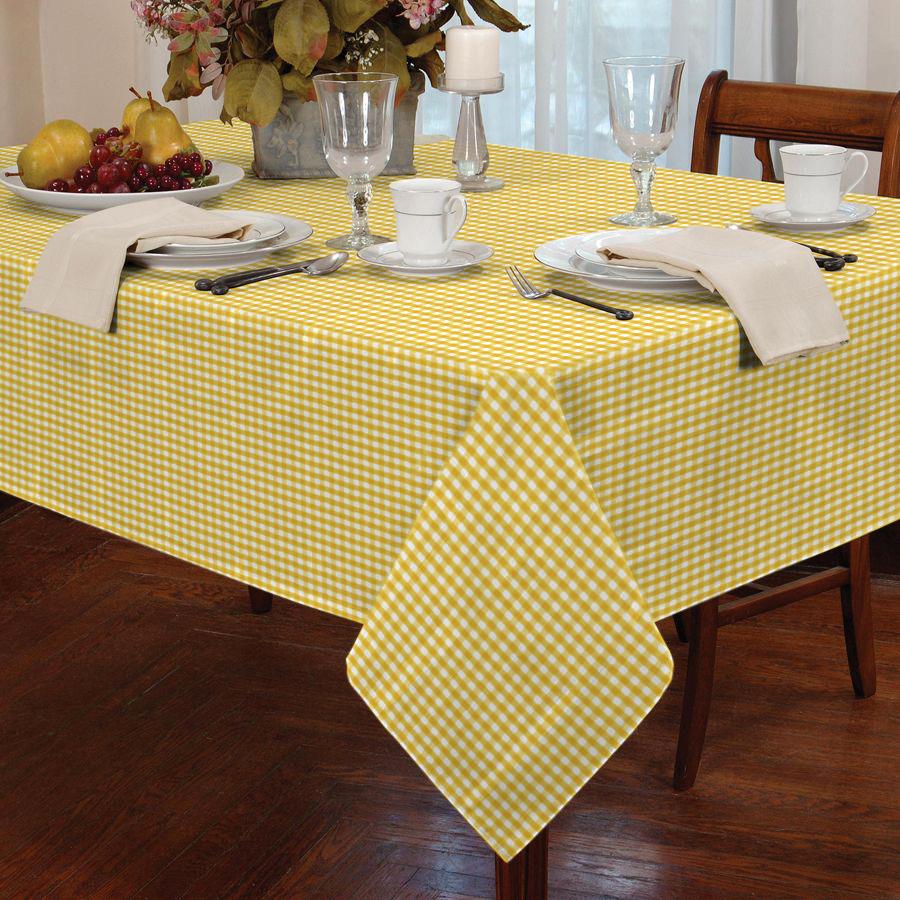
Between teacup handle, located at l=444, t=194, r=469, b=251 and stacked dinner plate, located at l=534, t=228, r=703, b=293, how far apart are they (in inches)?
3.4

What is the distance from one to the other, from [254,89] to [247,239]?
14.2 inches

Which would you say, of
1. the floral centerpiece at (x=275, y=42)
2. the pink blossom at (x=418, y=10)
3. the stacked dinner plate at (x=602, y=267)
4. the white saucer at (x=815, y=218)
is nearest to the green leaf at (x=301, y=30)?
the floral centerpiece at (x=275, y=42)

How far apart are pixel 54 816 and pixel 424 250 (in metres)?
0.91

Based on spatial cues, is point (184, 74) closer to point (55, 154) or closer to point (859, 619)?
point (55, 154)

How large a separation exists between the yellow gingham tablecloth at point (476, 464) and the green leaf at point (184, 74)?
0.40 meters

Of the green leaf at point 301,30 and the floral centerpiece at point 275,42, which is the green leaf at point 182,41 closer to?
the floral centerpiece at point 275,42

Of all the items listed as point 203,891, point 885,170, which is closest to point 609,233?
point 885,170

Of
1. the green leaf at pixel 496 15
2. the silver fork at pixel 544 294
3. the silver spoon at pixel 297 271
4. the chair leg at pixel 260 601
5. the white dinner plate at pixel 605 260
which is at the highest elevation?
the green leaf at pixel 496 15

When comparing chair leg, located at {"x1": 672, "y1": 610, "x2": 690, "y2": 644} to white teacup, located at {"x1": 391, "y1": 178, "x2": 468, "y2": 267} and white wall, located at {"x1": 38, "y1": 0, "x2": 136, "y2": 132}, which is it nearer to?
white teacup, located at {"x1": 391, "y1": 178, "x2": 468, "y2": 267}

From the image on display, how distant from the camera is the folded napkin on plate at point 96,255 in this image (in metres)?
1.31

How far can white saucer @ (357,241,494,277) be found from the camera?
134 cm

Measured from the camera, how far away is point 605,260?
1316mm

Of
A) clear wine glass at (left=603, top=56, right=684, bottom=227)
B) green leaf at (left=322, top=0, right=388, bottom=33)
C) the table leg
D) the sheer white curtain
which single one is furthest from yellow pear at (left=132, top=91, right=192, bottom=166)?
the sheer white curtain

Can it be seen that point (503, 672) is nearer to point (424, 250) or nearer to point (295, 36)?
point (424, 250)
